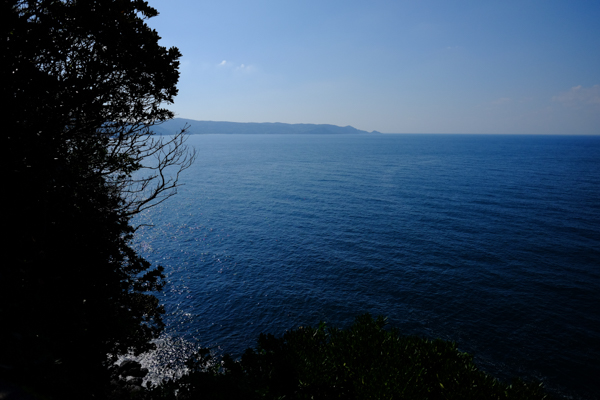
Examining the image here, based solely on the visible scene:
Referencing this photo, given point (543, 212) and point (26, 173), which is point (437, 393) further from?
point (543, 212)

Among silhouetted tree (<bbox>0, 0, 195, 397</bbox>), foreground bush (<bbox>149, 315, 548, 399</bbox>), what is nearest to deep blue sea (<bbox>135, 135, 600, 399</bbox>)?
foreground bush (<bbox>149, 315, 548, 399</bbox>)

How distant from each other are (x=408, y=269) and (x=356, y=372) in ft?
95.9

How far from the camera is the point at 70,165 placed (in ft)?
38.0

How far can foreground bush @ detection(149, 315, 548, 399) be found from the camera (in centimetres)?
1317

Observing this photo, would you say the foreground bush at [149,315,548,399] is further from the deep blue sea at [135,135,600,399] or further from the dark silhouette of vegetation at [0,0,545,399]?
the deep blue sea at [135,135,600,399]

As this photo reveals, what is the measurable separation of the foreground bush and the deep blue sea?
573 inches

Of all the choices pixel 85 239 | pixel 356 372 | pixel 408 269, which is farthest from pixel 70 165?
pixel 408 269

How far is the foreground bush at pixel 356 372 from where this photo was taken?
1317 cm

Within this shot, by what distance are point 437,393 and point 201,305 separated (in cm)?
2835

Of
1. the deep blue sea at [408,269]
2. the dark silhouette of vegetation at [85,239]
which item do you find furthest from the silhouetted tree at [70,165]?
the deep blue sea at [408,269]

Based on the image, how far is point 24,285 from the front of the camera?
8484 millimetres

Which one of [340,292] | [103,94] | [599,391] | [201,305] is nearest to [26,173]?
[103,94]

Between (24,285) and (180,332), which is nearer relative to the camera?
(24,285)

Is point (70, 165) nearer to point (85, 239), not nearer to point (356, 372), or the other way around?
point (85, 239)
